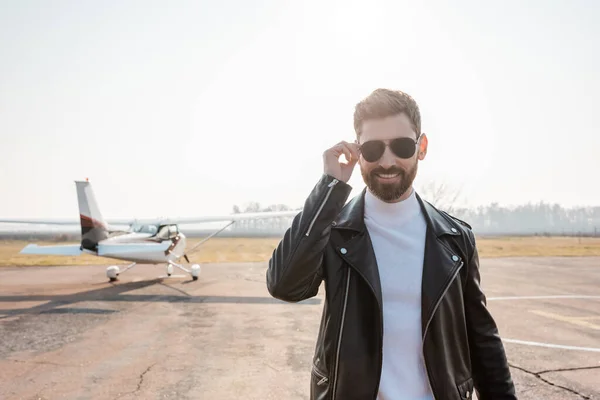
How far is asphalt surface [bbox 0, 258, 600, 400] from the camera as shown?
4832mm

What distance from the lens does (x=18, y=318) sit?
28.8ft

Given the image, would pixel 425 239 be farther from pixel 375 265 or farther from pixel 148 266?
pixel 148 266

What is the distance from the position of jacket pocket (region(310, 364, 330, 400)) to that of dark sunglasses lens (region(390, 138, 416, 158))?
96 cm

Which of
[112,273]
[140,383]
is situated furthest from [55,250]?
[140,383]

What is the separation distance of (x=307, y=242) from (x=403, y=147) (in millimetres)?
561

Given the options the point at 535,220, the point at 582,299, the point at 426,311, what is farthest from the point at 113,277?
the point at 535,220

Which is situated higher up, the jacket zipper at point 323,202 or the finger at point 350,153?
the finger at point 350,153

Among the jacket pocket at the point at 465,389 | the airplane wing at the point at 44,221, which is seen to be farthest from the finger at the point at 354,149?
the airplane wing at the point at 44,221

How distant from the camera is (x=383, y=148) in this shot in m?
1.78

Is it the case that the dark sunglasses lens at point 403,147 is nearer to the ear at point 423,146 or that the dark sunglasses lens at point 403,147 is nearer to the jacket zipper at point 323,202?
the ear at point 423,146

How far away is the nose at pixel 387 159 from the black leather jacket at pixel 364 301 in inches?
7.3

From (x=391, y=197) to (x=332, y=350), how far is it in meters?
0.67

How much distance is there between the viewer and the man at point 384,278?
5.66 feet

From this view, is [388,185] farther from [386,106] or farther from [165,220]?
[165,220]
